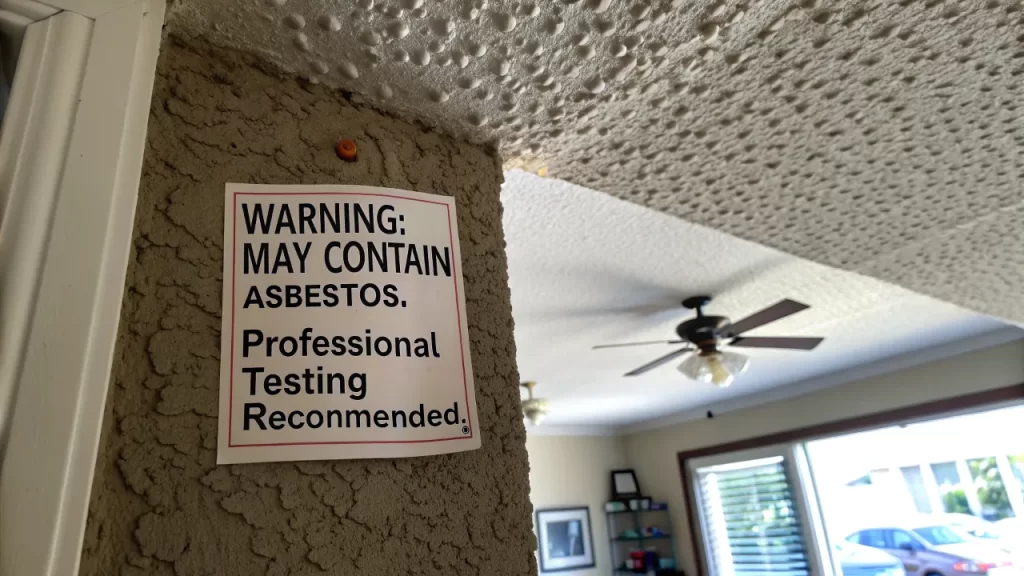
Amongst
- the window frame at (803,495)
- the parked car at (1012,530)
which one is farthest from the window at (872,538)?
the parked car at (1012,530)

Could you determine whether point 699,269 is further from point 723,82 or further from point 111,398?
point 111,398

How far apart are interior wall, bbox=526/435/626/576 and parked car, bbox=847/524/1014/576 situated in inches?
77.7

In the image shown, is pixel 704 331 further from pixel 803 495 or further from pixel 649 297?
pixel 803 495

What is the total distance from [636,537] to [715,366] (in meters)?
3.08

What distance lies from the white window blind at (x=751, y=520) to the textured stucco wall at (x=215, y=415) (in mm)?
4015

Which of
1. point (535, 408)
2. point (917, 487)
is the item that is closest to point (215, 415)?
point (535, 408)

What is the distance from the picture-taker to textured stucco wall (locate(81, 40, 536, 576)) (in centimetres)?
42

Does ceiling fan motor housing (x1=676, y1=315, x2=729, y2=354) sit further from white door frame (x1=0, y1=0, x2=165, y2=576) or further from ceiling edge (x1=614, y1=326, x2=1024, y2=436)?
white door frame (x1=0, y1=0, x2=165, y2=576)

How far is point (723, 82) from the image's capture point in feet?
2.29

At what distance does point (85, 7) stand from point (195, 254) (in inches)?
7.8

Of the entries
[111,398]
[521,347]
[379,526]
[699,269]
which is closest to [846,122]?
[379,526]

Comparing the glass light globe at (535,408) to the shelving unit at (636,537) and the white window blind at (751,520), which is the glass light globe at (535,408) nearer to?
the white window blind at (751,520)

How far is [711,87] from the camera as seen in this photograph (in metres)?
0.70

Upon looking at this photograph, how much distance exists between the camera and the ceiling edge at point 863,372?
299cm
